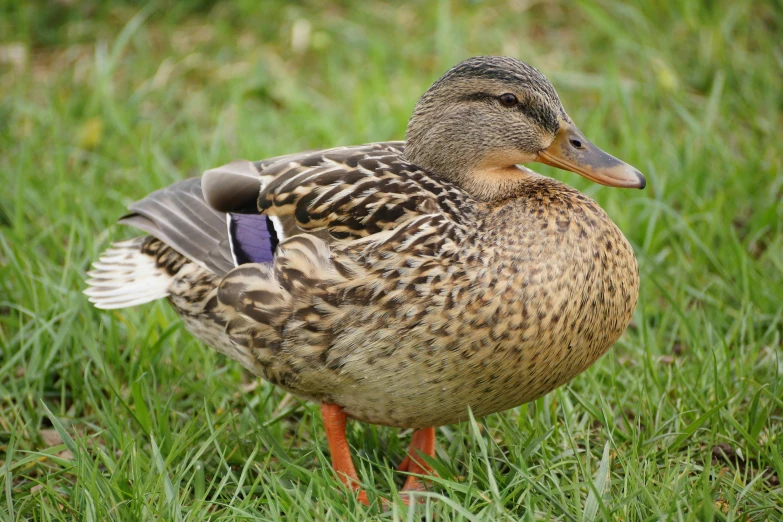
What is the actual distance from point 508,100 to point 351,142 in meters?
2.29

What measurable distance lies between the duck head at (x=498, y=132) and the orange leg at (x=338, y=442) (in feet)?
2.95

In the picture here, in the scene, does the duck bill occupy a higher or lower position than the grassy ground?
higher

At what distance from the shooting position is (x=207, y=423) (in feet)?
11.2

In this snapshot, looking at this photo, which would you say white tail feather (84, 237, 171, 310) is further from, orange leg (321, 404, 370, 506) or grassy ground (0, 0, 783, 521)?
orange leg (321, 404, 370, 506)

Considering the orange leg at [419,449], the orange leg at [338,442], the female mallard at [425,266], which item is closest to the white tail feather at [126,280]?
the female mallard at [425,266]

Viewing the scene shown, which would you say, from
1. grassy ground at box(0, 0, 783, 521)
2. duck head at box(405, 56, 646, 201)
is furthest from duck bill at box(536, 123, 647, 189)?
grassy ground at box(0, 0, 783, 521)

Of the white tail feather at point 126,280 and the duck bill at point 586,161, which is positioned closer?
the duck bill at point 586,161

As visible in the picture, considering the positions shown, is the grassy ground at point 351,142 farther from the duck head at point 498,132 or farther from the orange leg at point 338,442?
the duck head at point 498,132

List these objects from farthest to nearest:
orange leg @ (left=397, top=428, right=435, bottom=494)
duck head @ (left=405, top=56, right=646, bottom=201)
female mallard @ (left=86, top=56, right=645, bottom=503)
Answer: orange leg @ (left=397, top=428, right=435, bottom=494), duck head @ (left=405, top=56, right=646, bottom=201), female mallard @ (left=86, top=56, right=645, bottom=503)

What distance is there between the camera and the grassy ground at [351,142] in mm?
3082

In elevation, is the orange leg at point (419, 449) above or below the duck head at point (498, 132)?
below

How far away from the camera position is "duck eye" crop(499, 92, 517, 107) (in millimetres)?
3195

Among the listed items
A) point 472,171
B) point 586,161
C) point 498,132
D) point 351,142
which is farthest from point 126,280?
point 351,142

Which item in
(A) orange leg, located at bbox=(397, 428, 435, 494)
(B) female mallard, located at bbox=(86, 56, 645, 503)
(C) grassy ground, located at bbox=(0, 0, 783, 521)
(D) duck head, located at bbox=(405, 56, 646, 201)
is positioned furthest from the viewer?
(A) orange leg, located at bbox=(397, 428, 435, 494)
